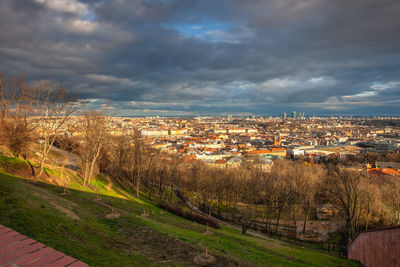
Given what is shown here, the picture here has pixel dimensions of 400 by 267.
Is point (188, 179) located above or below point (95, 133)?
below

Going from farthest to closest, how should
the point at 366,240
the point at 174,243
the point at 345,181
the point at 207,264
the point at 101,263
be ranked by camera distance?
the point at 345,181, the point at 366,240, the point at 174,243, the point at 207,264, the point at 101,263

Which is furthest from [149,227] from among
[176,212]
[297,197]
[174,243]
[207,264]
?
[297,197]

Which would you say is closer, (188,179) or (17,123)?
(17,123)

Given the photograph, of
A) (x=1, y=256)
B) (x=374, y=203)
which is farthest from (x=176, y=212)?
(x=374, y=203)

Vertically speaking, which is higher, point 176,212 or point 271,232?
point 176,212

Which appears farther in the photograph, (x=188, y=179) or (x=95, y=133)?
(x=188, y=179)

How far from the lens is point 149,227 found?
41.0 ft

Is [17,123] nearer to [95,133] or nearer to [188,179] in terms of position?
[95,133]

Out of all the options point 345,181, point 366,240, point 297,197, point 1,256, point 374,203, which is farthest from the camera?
point 297,197

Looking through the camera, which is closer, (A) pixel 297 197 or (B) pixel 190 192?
(A) pixel 297 197

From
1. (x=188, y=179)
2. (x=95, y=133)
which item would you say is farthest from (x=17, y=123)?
(x=188, y=179)

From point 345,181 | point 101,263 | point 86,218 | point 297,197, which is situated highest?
point 101,263

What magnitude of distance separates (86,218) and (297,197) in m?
34.9

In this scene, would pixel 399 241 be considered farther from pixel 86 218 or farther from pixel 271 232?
pixel 271 232
